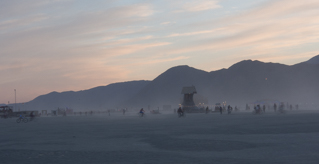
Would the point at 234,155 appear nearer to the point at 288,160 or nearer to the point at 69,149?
the point at 288,160

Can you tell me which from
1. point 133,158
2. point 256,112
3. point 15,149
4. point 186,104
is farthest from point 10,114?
point 133,158

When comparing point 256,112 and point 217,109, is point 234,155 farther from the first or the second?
point 217,109

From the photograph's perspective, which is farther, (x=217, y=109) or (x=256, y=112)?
(x=217, y=109)

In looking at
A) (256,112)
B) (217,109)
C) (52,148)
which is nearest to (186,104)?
(217,109)

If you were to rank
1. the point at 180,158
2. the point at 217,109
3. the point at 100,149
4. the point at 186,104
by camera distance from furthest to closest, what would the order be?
the point at 186,104
the point at 217,109
the point at 100,149
the point at 180,158

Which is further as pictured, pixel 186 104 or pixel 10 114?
pixel 186 104

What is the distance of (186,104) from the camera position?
3888 inches

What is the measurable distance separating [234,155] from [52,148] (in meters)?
7.89

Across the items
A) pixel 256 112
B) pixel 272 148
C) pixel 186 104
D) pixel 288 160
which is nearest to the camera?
pixel 288 160

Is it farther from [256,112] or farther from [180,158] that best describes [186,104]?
[180,158]

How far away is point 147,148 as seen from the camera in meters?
15.4

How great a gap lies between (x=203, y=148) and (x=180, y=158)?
270cm

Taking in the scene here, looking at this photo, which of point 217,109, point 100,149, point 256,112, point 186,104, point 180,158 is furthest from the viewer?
point 186,104

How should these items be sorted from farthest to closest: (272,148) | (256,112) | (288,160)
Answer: (256,112), (272,148), (288,160)
